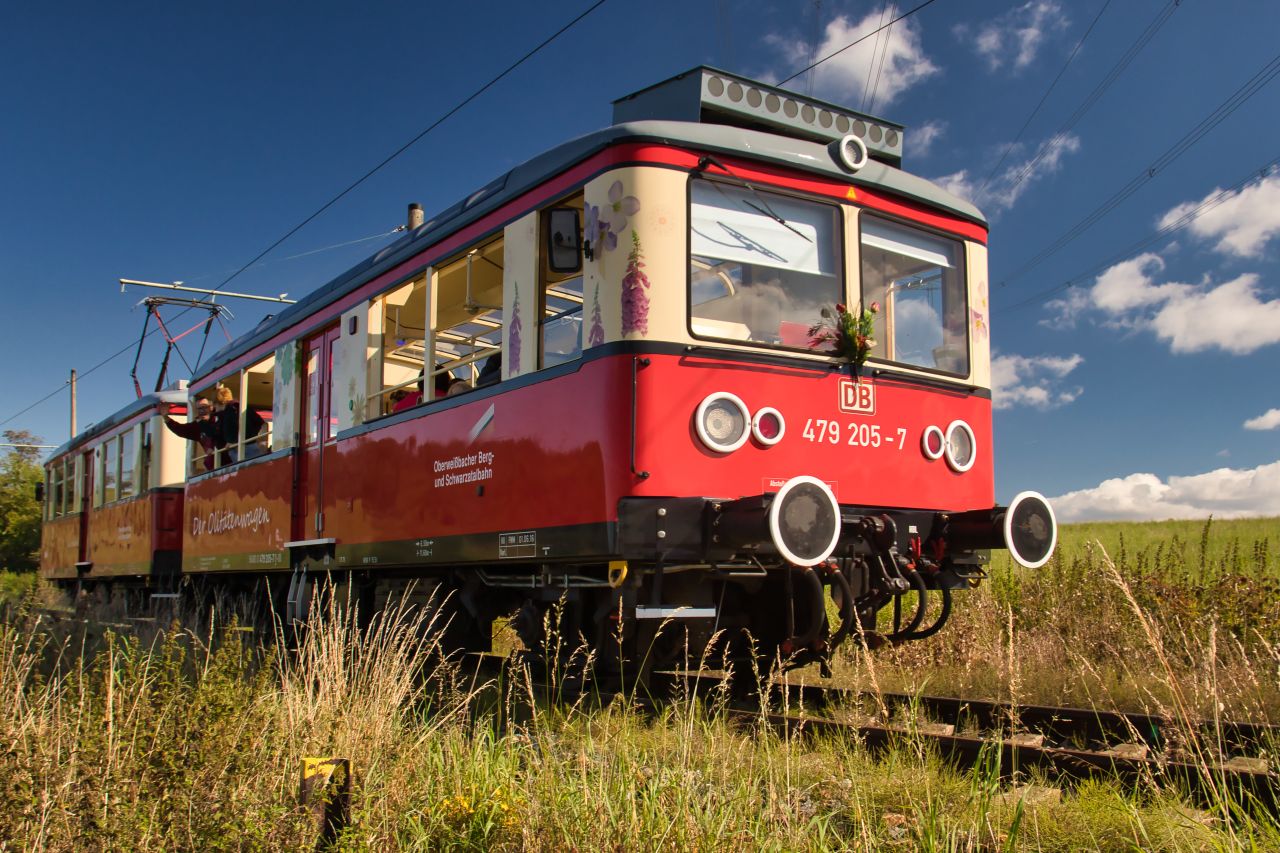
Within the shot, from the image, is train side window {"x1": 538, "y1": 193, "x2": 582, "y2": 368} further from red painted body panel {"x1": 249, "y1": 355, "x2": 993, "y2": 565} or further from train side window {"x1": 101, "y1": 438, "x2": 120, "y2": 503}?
train side window {"x1": 101, "y1": 438, "x2": 120, "y2": 503}

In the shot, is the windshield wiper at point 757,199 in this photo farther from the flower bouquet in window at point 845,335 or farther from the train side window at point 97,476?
the train side window at point 97,476

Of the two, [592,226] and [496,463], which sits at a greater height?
[592,226]

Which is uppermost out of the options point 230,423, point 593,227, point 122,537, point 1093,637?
point 593,227

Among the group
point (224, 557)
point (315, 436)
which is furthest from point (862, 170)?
point (224, 557)

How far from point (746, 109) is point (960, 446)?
2336 millimetres

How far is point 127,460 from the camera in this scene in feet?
48.5

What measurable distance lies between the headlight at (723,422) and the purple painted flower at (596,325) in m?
0.60

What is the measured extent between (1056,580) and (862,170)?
4122 mm

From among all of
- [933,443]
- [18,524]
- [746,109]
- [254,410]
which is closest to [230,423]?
[254,410]

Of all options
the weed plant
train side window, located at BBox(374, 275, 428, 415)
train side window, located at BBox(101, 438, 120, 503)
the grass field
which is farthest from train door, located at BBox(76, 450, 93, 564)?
the weed plant

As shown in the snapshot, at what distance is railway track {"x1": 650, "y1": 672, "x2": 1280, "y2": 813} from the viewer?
3926 millimetres

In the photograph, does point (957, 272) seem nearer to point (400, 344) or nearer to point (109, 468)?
point (400, 344)

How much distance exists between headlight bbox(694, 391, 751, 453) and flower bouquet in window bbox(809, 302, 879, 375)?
27.1 inches

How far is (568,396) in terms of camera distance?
5484mm
